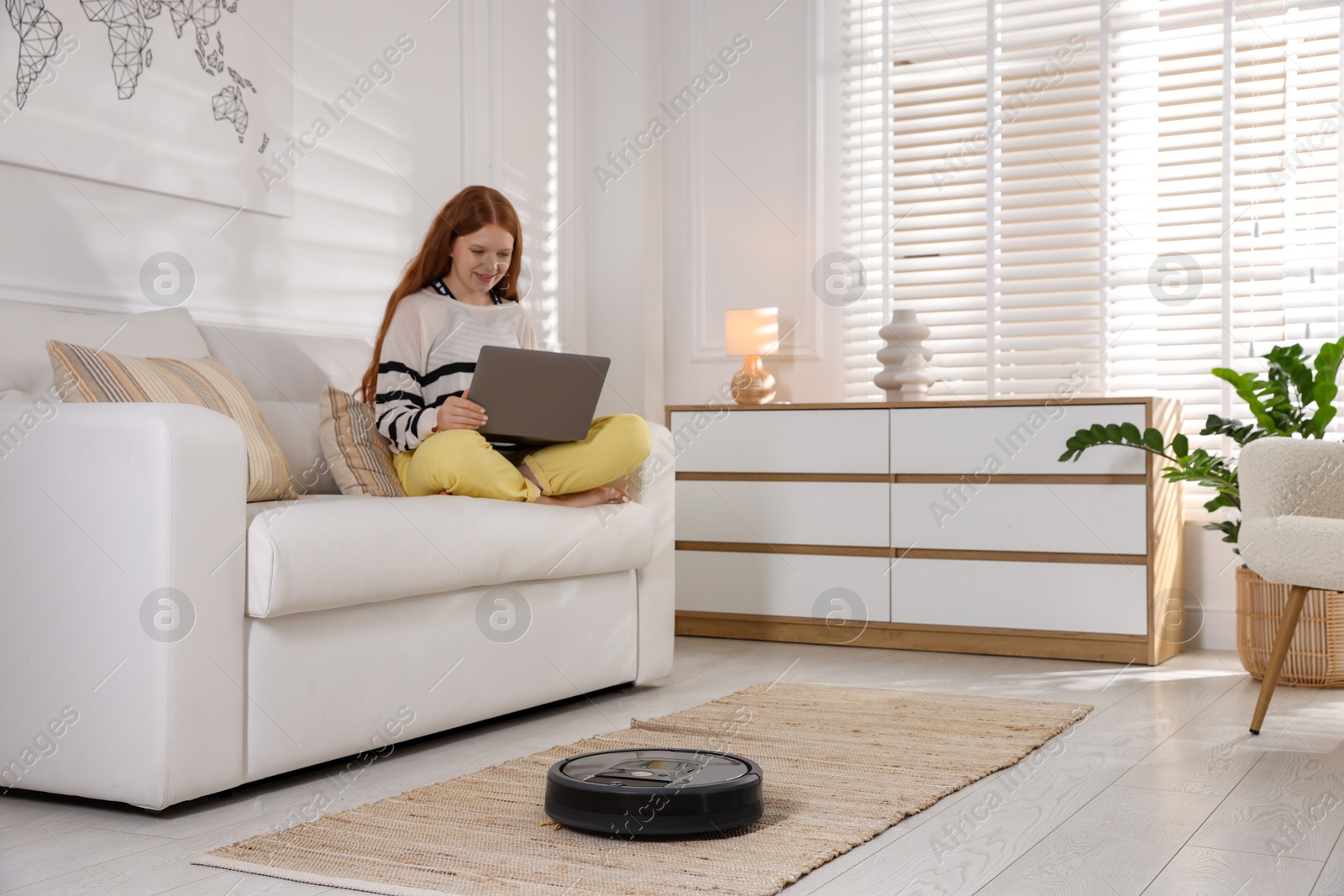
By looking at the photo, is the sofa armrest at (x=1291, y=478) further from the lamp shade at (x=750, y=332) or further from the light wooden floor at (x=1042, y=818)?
the lamp shade at (x=750, y=332)

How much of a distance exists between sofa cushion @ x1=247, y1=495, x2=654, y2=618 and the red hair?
0.45 m

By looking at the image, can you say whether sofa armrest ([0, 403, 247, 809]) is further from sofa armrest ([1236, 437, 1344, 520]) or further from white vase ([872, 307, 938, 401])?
white vase ([872, 307, 938, 401])

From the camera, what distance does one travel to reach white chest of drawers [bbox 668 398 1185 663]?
343cm

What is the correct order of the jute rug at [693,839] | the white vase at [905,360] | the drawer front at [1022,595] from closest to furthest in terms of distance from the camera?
the jute rug at [693,839]
the drawer front at [1022,595]
the white vase at [905,360]

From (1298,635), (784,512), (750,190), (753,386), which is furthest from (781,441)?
(1298,635)

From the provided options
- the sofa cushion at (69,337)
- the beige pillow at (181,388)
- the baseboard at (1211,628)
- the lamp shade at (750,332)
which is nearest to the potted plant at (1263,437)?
the baseboard at (1211,628)

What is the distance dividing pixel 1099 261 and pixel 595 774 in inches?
114

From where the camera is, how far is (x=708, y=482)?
13.1 feet

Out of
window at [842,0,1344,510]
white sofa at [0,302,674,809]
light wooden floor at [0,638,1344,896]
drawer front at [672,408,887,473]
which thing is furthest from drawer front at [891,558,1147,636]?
white sofa at [0,302,674,809]

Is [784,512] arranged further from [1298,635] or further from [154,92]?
[154,92]

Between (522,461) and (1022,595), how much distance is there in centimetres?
161

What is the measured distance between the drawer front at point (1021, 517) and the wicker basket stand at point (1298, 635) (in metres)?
0.31

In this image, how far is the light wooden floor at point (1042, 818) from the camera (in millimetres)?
1545

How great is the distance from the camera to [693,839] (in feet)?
5.61
